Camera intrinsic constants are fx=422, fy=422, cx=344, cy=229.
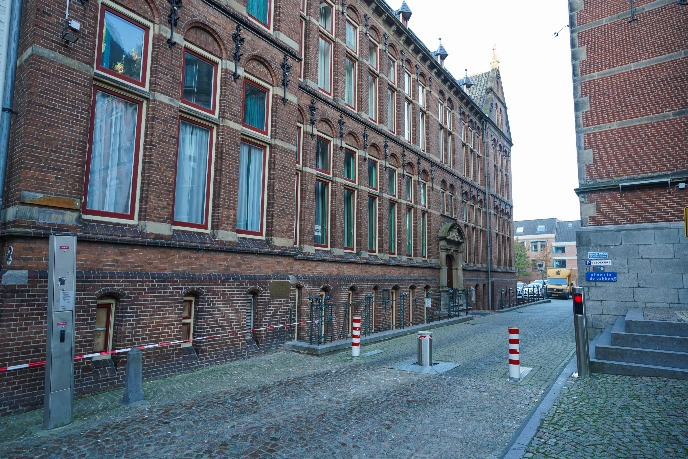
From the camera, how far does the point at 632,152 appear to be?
1201 centimetres

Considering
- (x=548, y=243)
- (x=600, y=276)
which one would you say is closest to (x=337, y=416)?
(x=600, y=276)

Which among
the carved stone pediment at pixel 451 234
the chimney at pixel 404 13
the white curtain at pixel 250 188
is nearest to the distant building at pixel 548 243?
Result: the carved stone pediment at pixel 451 234

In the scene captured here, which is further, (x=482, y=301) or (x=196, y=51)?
(x=482, y=301)

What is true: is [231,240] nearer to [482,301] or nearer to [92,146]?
[92,146]

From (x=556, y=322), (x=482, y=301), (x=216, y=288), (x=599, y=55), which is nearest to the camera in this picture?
(x=216, y=288)

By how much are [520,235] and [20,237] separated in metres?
73.6

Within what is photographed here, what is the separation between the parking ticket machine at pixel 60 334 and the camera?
539cm

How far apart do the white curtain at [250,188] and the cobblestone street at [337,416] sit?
11.1ft

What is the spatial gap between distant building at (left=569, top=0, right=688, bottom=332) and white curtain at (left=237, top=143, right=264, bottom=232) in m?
8.97

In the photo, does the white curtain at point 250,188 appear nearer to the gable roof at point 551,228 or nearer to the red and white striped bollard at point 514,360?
the red and white striped bollard at point 514,360

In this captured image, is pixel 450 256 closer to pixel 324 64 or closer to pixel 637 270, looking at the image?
pixel 637 270

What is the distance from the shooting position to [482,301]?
26.1 m

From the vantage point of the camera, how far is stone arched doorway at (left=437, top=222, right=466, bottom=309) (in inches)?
804

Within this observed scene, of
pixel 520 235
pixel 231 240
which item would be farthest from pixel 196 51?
pixel 520 235
